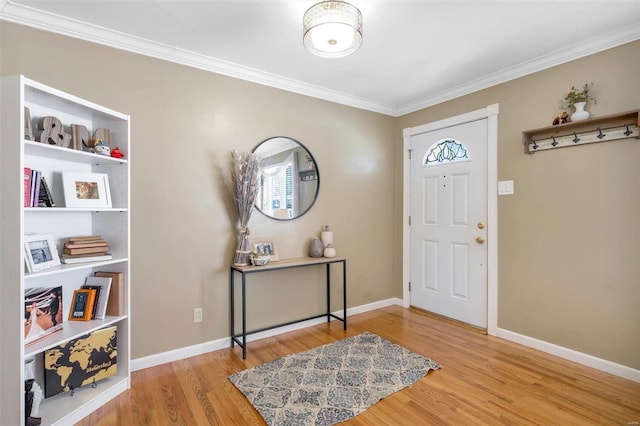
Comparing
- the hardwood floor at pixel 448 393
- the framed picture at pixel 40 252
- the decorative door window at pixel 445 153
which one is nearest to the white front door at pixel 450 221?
the decorative door window at pixel 445 153

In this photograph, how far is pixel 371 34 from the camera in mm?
2266

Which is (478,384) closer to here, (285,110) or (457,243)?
(457,243)

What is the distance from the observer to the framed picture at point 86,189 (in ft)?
6.15

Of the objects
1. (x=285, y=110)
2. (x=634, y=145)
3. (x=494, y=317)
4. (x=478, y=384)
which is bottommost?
(x=478, y=384)

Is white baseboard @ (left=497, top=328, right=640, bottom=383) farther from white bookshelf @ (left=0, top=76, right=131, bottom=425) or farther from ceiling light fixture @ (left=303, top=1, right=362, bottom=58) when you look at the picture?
white bookshelf @ (left=0, top=76, right=131, bottom=425)

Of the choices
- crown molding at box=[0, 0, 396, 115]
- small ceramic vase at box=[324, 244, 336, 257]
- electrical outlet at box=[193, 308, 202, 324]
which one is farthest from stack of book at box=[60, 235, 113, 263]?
small ceramic vase at box=[324, 244, 336, 257]

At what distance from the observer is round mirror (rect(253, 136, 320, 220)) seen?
292cm

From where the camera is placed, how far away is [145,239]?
2369 mm

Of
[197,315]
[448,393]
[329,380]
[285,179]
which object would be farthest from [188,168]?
[448,393]

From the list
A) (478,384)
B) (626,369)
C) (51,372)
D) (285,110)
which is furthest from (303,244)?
(626,369)

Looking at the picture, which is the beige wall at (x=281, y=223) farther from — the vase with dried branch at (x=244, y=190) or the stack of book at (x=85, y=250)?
the stack of book at (x=85, y=250)

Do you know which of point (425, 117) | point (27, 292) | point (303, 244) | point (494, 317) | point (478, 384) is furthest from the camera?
point (425, 117)

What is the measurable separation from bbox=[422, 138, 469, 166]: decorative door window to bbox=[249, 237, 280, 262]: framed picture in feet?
6.54

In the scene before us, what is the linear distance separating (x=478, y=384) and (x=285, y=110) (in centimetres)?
278
